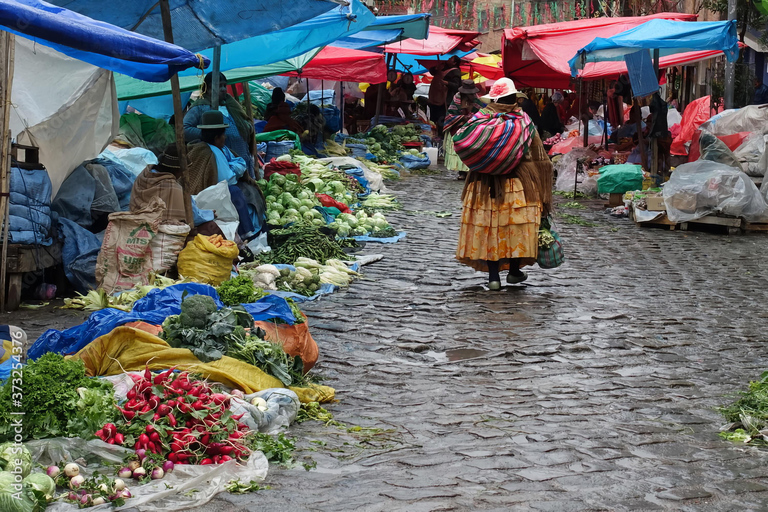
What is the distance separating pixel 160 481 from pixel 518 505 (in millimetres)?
1584

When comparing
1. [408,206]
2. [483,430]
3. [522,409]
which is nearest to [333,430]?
[483,430]

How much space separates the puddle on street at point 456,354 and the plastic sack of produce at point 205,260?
2.25 metres

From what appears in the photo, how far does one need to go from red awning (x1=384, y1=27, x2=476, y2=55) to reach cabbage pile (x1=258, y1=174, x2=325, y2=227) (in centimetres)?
1191

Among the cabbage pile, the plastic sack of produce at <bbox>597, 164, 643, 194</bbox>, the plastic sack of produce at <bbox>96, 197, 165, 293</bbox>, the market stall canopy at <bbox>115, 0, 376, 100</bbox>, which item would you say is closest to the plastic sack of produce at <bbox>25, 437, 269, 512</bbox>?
the plastic sack of produce at <bbox>96, 197, 165, 293</bbox>

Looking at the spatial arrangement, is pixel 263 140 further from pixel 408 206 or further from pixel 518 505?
pixel 518 505

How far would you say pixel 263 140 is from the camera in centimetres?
1612

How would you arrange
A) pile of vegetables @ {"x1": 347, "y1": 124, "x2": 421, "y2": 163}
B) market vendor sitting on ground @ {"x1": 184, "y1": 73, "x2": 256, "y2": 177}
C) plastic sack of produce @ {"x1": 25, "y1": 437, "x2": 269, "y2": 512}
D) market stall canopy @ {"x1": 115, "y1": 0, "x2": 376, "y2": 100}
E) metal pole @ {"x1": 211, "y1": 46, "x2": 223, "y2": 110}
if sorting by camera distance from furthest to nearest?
1. pile of vegetables @ {"x1": 347, "y1": 124, "x2": 421, "y2": 163}
2. market stall canopy @ {"x1": 115, "y1": 0, "x2": 376, "y2": 100}
3. metal pole @ {"x1": 211, "y1": 46, "x2": 223, "y2": 110}
4. market vendor sitting on ground @ {"x1": 184, "y1": 73, "x2": 256, "y2": 177}
5. plastic sack of produce @ {"x1": 25, "y1": 437, "x2": 269, "y2": 512}

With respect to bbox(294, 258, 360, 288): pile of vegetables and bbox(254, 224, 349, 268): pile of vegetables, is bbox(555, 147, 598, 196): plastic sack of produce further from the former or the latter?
bbox(294, 258, 360, 288): pile of vegetables

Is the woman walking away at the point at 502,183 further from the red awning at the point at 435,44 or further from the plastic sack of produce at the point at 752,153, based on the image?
the red awning at the point at 435,44

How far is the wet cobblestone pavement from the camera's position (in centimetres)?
412

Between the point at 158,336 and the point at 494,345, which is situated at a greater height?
the point at 158,336

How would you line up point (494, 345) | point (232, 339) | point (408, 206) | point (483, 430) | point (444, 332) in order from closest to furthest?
point (483, 430)
point (232, 339)
point (494, 345)
point (444, 332)
point (408, 206)

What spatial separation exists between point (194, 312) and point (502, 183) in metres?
4.22

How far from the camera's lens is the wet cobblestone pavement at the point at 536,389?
4.12m
